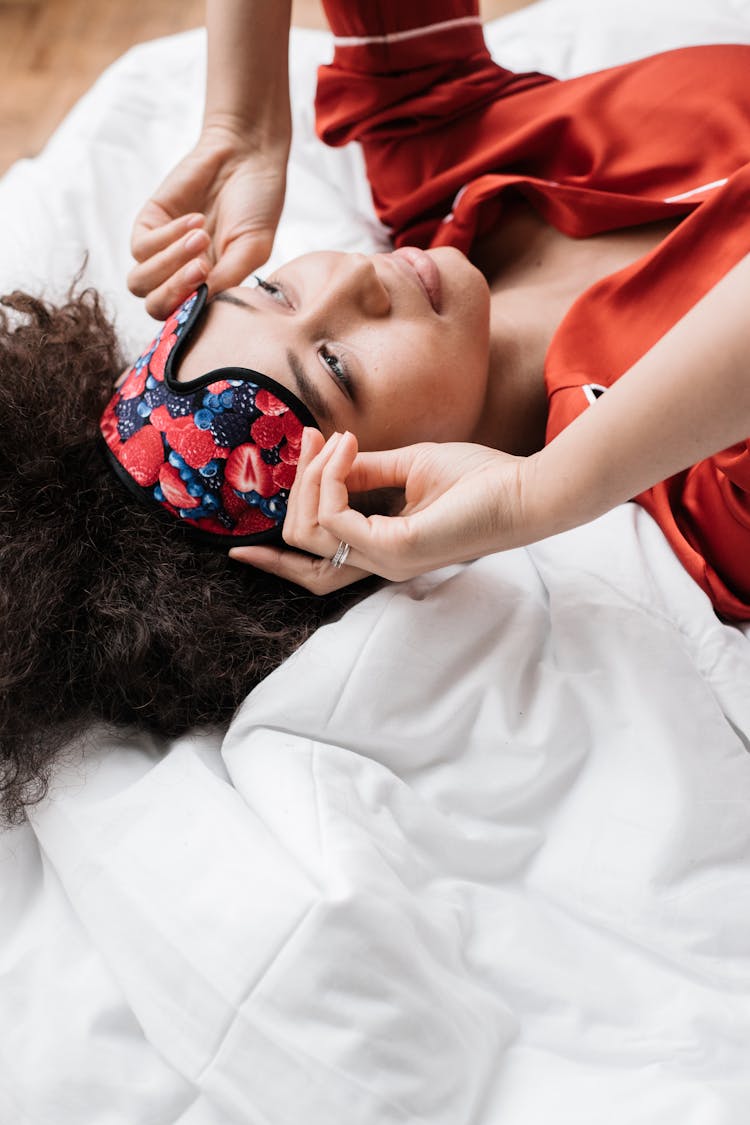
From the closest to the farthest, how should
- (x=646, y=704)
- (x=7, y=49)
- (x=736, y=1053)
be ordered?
(x=736, y=1053) < (x=646, y=704) < (x=7, y=49)

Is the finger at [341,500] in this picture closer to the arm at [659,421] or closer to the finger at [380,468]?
the finger at [380,468]

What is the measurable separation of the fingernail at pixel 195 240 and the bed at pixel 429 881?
46cm

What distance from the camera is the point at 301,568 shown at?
1002 millimetres

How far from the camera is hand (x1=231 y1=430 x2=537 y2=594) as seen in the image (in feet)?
2.68

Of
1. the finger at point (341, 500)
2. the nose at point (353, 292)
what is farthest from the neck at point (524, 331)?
the finger at point (341, 500)

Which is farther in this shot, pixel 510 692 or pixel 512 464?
pixel 510 692

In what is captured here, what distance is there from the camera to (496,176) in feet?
4.32

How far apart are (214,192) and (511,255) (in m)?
0.43

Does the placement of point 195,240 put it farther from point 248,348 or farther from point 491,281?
point 491,281

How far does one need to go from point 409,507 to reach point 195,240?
16.7 inches

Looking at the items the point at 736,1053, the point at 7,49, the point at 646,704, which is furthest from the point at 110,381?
the point at 7,49

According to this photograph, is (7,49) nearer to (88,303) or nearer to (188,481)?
(88,303)

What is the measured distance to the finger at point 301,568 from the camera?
0.99 metres


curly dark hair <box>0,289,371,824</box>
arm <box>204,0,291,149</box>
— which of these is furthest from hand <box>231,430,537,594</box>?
arm <box>204,0,291,149</box>
